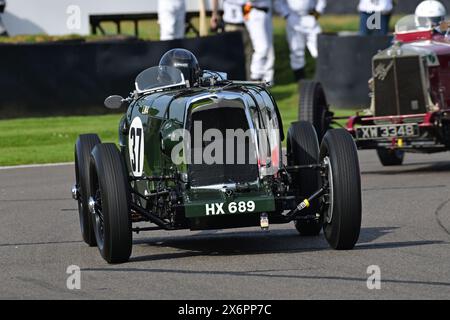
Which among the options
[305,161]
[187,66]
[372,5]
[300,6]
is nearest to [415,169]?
[187,66]

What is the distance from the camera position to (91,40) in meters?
22.5

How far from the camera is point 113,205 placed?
8.96 metres

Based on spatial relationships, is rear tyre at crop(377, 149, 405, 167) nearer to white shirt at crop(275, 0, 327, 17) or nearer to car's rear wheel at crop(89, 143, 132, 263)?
car's rear wheel at crop(89, 143, 132, 263)

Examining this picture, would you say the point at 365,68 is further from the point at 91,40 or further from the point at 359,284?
the point at 359,284

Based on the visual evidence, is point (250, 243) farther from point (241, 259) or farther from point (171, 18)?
point (171, 18)

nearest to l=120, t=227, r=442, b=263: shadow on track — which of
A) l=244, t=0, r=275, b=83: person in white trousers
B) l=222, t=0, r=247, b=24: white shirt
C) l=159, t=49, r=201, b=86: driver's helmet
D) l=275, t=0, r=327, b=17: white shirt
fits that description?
l=159, t=49, r=201, b=86: driver's helmet

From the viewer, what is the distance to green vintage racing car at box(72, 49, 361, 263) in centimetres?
905

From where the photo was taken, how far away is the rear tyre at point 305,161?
32.5ft

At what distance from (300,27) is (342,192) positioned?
1650cm

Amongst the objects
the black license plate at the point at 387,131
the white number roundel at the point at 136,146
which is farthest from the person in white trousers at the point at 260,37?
the white number roundel at the point at 136,146

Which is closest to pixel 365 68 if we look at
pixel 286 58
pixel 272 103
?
pixel 286 58
